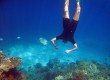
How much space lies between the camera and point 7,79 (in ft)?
31.9

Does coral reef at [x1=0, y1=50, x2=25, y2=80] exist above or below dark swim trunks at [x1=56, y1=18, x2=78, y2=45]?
below

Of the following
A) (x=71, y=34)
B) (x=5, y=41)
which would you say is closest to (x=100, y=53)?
(x=5, y=41)

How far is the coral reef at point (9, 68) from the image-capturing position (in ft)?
32.2

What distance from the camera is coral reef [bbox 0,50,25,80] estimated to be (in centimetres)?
980

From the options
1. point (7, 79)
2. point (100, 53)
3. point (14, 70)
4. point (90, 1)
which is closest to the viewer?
point (7, 79)

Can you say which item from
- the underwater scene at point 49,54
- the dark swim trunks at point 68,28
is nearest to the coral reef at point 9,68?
the underwater scene at point 49,54

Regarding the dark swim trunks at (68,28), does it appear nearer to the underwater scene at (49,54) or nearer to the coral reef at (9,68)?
the underwater scene at (49,54)

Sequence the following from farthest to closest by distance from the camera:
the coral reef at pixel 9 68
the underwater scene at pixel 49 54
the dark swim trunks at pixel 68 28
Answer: the underwater scene at pixel 49 54 → the dark swim trunks at pixel 68 28 → the coral reef at pixel 9 68

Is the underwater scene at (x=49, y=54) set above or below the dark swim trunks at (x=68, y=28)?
above

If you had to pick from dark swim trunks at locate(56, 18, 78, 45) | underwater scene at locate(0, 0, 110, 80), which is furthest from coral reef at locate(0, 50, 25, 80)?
dark swim trunks at locate(56, 18, 78, 45)

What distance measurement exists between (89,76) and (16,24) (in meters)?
59.2

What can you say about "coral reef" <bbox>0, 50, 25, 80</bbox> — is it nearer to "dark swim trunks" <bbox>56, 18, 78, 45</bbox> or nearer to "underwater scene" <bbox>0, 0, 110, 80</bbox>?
"underwater scene" <bbox>0, 0, 110, 80</bbox>

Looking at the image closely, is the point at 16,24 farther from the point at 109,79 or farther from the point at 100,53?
the point at 109,79

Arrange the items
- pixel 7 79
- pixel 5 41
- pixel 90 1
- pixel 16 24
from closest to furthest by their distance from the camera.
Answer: pixel 7 79, pixel 5 41, pixel 16 24, pixel 90 1
